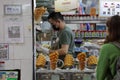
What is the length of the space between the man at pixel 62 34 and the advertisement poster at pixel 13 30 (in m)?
0.76

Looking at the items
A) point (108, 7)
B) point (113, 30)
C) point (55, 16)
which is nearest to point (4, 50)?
point (55, 16)

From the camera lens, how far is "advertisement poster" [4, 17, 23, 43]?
12.8 feet

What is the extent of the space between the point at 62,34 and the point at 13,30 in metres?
0.89

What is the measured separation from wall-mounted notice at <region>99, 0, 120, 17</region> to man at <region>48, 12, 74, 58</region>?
56 centimetres

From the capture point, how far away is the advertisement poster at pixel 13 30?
390 cm

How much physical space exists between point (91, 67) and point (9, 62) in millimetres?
1099

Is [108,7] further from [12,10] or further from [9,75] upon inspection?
[9,75]

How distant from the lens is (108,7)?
457 cm

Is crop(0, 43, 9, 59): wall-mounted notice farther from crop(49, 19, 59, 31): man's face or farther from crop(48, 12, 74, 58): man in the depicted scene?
crop(49, 19, 59, 31): man's face

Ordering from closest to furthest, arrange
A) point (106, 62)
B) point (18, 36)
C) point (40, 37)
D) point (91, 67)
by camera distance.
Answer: point (106, 62)
point (18, 36)
point (91, 67)
point (40, 37)

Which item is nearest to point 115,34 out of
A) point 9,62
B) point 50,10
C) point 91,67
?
point 91,67

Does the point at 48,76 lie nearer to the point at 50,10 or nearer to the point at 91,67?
the point at 91,67

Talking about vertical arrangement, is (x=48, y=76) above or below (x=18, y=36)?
below

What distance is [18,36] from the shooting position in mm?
3906
